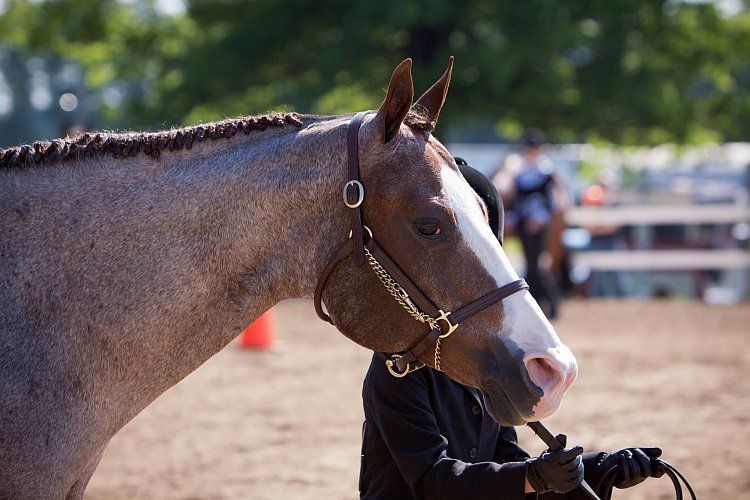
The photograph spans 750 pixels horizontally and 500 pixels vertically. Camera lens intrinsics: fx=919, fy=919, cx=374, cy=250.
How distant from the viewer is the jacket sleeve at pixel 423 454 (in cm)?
271

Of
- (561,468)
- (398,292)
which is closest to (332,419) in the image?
(561,468)

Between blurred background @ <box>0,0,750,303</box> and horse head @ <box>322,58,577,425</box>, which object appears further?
blurred background @ <box>0,0,750,303</box>

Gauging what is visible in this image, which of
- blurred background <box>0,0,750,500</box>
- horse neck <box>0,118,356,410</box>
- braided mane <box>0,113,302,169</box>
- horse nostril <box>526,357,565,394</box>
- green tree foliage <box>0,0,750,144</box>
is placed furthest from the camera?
green tree foliage <box>0,0,750,144</box>

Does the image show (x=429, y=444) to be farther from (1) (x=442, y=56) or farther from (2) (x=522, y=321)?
(1) (x=442, y=56)

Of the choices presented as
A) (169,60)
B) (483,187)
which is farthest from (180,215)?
(169,60)

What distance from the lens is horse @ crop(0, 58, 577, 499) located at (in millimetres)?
2422

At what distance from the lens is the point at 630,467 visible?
2850mm

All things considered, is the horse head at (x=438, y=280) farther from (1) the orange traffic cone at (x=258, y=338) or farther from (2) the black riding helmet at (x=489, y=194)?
(1) the orange traffic cone at (x=258, y=338)

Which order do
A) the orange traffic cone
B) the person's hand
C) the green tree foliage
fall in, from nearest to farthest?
the person's hand < the orange traffic cone < the green tree foliage

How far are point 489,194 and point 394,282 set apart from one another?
56 cm

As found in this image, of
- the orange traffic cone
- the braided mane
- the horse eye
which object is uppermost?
the braided mane

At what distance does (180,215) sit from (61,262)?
35 centimetres

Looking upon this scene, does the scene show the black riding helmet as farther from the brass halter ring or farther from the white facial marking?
the brass halter ring

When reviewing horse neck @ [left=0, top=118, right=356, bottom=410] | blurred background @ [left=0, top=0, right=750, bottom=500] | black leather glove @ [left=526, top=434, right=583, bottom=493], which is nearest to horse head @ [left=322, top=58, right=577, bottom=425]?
horse neck @ [left=0, top=118, right=356, bottom=410]
